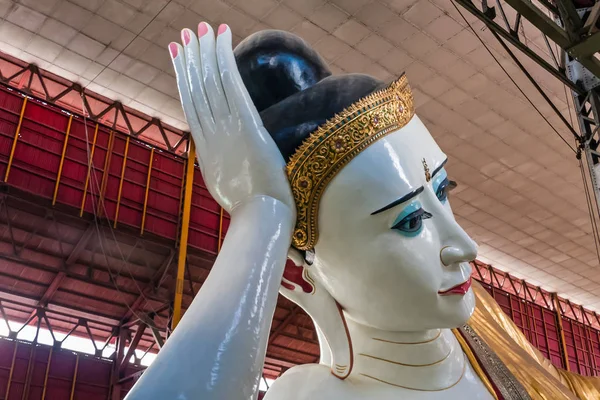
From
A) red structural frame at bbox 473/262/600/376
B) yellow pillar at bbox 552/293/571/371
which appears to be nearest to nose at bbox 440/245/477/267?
red structural frame at bbox 473/262/600/376

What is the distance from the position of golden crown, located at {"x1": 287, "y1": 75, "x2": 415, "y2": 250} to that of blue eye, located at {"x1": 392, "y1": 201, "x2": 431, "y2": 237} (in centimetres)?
18

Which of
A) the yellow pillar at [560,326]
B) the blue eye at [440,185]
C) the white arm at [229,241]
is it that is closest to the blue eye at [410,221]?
the blue eye at [440,185]

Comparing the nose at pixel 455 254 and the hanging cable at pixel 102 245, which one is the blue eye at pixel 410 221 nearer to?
the nose at pixel 455 254

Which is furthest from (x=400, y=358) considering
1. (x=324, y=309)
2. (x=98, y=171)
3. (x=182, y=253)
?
(x=98, y=171)

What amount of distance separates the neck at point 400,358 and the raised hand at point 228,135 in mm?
492

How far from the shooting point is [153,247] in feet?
35.1

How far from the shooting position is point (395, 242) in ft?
4.64

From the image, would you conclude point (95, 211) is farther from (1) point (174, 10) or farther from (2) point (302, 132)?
(2) point (302, 132)

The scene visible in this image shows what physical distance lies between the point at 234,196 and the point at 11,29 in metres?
9.07

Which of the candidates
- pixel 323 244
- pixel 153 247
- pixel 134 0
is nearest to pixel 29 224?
pixel 153 247

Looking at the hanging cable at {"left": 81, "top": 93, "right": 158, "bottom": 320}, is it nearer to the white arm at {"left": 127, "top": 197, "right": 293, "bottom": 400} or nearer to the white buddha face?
the white buddha face

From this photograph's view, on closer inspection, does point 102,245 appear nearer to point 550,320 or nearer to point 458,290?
point 458,290

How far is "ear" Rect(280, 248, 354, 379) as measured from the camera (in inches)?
64.3

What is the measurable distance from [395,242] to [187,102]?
0.57 meters
